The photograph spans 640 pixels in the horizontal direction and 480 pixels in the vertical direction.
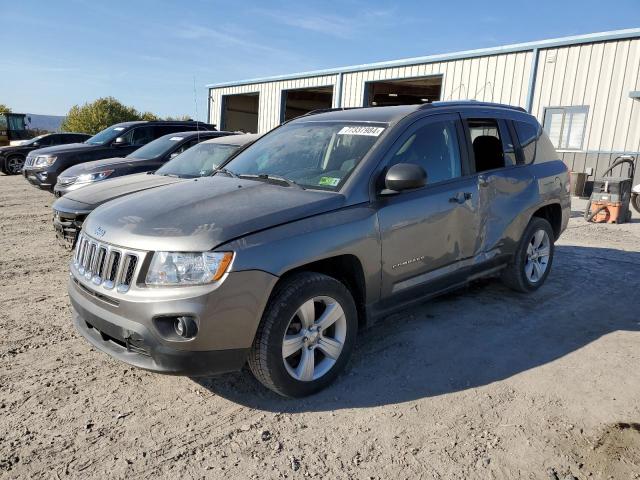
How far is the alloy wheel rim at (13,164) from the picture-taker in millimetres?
18947

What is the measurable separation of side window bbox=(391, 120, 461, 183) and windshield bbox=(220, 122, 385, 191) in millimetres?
276

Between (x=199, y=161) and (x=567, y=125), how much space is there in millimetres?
11199

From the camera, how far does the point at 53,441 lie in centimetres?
264

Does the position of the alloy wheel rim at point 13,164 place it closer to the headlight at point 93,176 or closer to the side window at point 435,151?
the headlight at point 93,176

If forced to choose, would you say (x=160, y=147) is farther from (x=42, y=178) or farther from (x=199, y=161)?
(x=42, y=178)

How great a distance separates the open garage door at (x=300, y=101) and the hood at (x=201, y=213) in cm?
2042

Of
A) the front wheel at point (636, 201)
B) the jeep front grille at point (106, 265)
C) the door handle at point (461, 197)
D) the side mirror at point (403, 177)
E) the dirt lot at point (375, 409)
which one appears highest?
the side mirror at point (403, 177)

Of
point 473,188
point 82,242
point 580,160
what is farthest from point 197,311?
point 580,160

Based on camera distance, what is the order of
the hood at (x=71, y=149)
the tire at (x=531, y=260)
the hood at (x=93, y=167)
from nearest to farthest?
the tire at (x=531, y=260) → the hood at (x=93, y=167) → the hood at (x=71, y=149)

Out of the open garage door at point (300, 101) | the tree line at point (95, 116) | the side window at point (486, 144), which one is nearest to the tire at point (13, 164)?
the open garage door at point (300, 101)

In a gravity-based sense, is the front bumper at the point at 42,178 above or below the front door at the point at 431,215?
below

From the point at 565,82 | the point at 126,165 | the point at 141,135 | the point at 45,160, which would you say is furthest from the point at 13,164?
the point at 565,82

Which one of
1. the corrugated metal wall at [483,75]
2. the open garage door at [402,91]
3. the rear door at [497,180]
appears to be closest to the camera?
the rear door at [497,180]

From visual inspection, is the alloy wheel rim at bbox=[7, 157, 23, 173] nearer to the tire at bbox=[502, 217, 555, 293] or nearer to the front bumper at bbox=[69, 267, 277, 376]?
the front bumper at bbox=[69, 267, 277, 376]
